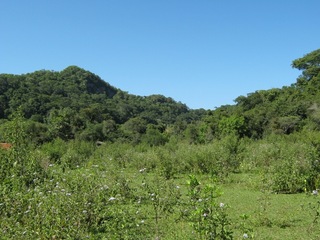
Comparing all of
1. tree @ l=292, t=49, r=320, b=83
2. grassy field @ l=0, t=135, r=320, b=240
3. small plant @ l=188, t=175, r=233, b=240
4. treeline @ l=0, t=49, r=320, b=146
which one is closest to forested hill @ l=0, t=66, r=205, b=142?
treeline @ l=0, t=49, r=320, b=146

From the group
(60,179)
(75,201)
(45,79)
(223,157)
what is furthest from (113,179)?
(45,79)

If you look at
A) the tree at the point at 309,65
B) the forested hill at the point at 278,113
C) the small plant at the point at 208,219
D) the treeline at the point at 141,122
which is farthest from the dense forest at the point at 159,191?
the tree at the point at 309,65

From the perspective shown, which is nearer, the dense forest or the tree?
the dense forest

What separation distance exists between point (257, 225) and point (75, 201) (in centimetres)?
350

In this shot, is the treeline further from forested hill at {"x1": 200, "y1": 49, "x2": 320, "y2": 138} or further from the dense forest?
the dense forest

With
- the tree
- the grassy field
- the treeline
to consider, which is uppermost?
the tree

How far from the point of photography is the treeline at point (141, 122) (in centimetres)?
3725

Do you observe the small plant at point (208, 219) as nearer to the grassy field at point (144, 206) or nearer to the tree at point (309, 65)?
the grassy field at point (144, 206)

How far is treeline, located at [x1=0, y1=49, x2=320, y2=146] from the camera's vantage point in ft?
122

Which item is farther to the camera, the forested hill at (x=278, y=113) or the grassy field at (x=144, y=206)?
the forested hill at (x=278, y=113)

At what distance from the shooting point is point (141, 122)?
60.8 m

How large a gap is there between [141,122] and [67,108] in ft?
43.8

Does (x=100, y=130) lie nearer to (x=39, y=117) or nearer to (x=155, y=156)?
(x=39, y=117)

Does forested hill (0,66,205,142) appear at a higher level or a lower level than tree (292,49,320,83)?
lower
